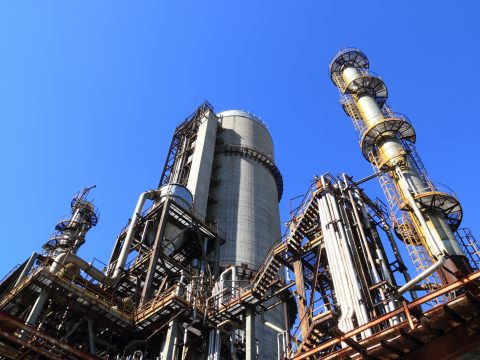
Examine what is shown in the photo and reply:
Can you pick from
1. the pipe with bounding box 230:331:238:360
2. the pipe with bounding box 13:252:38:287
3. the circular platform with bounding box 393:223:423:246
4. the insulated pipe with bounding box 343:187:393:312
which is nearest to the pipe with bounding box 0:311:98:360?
the pipe with bounding box 230:331:238:360

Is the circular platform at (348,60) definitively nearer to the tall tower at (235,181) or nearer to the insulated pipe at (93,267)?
the tall tower at (235,181)

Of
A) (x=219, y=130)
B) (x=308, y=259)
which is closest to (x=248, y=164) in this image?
(x=219, y=130)

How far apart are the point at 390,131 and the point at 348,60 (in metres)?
13.0

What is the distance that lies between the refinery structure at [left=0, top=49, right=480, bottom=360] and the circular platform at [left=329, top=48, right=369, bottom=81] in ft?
0.35

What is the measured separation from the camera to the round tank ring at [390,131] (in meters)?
31.7

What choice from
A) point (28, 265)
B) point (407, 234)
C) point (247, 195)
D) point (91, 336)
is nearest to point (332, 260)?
point (407, 234)

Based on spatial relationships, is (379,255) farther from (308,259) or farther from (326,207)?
(308,259)

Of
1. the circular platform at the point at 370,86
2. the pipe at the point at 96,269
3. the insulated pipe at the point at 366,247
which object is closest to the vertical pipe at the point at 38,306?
the pipe at the point at 96,269

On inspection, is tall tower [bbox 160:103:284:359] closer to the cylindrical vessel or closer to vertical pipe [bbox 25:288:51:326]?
the cylindrical vessel

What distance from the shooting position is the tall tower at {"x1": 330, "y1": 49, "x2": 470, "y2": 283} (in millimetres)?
24167

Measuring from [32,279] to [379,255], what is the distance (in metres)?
16.3

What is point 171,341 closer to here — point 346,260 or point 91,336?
point 91,336

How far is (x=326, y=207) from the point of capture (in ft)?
69.9

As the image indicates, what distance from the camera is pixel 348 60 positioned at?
4244cm
